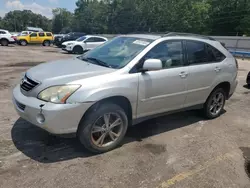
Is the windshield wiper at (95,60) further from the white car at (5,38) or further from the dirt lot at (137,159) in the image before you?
the white car at (5,38)

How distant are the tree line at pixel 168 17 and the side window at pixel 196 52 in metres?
48.2

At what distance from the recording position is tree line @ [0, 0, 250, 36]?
52.2 meters

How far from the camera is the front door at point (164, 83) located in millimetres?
3967

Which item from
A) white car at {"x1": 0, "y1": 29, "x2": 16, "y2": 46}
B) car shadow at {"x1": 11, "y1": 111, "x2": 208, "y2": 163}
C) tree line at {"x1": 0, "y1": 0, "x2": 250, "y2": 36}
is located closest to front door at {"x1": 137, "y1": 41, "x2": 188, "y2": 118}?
car shadow at {"x1": 11, "y1": 111, "x2": 208, "y2": 163}

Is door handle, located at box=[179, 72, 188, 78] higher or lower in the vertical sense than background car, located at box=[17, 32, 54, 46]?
higher

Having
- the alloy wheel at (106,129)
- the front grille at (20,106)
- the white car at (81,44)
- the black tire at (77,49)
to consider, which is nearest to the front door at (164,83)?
the alloy wheel at (106,129)

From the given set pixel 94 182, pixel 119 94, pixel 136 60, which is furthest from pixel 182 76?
pixel 94 182

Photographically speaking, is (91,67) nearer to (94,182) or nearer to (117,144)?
(117,144)

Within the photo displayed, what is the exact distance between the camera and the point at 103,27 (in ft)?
247

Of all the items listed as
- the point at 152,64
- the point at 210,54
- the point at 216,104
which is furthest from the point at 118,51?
the point at 216,104

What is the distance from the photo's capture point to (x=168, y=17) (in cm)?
6106

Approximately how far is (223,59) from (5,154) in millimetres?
4327

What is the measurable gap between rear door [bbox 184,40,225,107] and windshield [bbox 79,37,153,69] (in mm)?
976

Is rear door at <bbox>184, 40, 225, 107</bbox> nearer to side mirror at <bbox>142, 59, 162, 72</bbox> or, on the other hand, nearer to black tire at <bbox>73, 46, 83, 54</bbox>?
side mirror at <bbox>142, 59, 162, 72</bbox>
